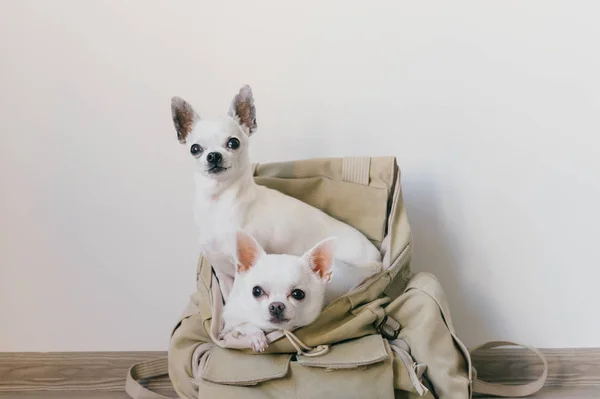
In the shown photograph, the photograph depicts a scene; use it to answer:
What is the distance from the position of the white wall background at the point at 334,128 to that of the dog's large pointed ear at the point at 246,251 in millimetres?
418

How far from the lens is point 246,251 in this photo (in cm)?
90

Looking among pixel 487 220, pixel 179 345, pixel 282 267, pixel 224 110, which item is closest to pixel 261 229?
pixel 282 267

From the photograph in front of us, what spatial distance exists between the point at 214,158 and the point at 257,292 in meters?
0.22

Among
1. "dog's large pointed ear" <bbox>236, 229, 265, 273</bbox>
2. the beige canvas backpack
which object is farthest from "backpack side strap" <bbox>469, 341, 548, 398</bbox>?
"dog's large pointed ear" <bbox>236, 229, 265, 273</bbox>

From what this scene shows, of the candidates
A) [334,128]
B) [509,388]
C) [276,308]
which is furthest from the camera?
[334,128]

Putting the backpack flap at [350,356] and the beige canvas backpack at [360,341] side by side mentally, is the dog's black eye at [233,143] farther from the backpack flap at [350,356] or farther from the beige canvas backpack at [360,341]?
the backpack flap at [350,356]

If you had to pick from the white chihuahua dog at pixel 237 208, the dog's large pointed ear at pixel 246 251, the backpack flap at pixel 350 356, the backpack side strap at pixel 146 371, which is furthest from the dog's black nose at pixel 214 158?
the backpack side strap at pixel 146 371

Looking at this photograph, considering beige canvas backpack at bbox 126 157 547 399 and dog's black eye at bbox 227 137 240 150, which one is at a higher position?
dog's black eye at bbox 227 137 240 150

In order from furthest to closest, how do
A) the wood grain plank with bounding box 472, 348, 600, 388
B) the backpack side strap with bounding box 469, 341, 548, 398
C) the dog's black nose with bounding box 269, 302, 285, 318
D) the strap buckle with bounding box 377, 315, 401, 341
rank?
the wood grain plank with bounding box 472, 348, 600, 388 < the backpack side strap with bounding box 469, 341, 548, 398 < the strap buckle with bounding box 377, 315, 401, 341 < the dog's black nose with bounding box 269, 302, 285, 318

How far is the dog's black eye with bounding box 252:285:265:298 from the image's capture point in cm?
89

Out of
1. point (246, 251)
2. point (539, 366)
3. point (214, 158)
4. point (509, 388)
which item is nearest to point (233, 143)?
point (214, 158)

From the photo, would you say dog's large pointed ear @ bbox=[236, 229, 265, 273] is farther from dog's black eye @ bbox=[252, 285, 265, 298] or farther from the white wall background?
the white wall background

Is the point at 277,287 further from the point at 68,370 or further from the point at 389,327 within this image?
the point at 68,370

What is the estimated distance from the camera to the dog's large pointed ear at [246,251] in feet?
2.91
